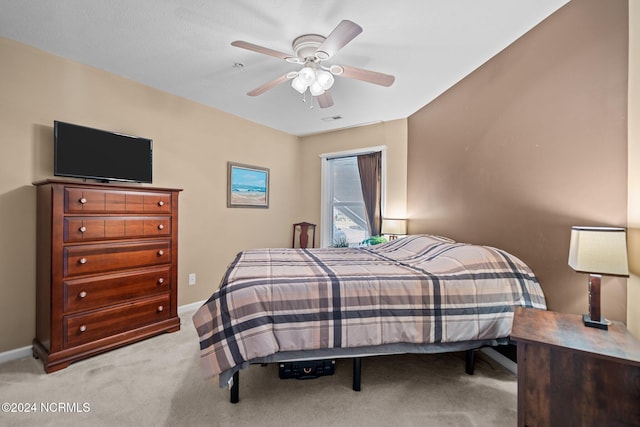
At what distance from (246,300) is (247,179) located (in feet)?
9.02

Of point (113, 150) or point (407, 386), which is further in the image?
point (113, 150)

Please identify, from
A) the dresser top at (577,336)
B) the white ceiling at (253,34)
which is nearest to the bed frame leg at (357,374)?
the dresser top at (577,336)

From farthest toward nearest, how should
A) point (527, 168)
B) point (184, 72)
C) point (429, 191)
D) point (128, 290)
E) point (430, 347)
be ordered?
1. point (429, 191)
2. point (184, 72)
3. point (128, 290)
4. point (527, 168)
5. point (430, 347)

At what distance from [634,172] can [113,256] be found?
3.50 m

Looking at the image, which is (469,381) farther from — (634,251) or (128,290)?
(128,290)

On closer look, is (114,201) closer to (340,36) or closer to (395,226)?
(340,36)

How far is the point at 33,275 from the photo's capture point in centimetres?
233

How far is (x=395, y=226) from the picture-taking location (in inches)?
151

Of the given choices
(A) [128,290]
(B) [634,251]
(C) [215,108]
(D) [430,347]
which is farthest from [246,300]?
(C) [215,108]

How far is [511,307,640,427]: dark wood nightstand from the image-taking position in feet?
3.70

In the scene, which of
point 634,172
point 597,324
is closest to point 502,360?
point 597,324

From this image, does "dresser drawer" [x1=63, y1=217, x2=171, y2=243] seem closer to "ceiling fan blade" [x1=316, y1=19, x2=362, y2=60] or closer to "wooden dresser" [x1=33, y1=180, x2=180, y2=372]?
"wooden dresser" [x1=33, y1=180, x2=180, y2=372]

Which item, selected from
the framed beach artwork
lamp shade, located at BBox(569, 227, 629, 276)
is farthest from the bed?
the framed beach artwork

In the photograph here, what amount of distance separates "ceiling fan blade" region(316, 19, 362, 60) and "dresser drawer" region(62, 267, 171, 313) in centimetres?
238
